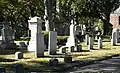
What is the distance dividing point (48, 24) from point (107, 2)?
71.2 feet

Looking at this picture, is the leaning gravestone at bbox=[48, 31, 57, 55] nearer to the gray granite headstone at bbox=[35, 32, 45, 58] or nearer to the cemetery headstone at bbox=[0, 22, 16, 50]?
the gray granite headstone at bbox=[35, 32, 45, 58]

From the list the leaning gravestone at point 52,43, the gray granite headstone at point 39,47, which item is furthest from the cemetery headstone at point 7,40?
the gray granite headstone at point 39,47

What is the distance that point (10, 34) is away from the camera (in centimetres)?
2514

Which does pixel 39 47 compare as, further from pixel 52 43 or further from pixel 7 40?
Answer: pixel 7 40

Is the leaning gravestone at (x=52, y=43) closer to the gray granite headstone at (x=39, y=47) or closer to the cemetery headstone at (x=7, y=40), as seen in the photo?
the gray granite headstone at (x=39, y=47)

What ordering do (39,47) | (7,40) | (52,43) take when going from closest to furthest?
1. (39,47)
2. (52,43)
3. (7,40)

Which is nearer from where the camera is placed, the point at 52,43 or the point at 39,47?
the point at 39,47

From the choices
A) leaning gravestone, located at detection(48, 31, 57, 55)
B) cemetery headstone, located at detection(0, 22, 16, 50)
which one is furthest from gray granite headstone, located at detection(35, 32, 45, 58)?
cemetery headstone, located at detection(0, 22, 16, 50)

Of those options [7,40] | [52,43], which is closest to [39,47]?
[52,43]

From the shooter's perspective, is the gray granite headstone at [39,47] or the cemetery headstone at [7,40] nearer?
the gray granite headstone at [39,47]

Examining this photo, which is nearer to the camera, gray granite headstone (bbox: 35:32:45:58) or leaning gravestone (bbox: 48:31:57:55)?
gray granite headstone (bbox: 35:32:45:58)

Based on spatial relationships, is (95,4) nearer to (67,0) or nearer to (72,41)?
(67,0)

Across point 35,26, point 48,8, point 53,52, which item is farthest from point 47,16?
point 53,52

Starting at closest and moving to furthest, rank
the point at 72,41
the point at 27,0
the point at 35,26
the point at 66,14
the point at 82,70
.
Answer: the point at 82,70, the point at 35,26, the point at 72,41, the point at 27,0, the point at 66,14
